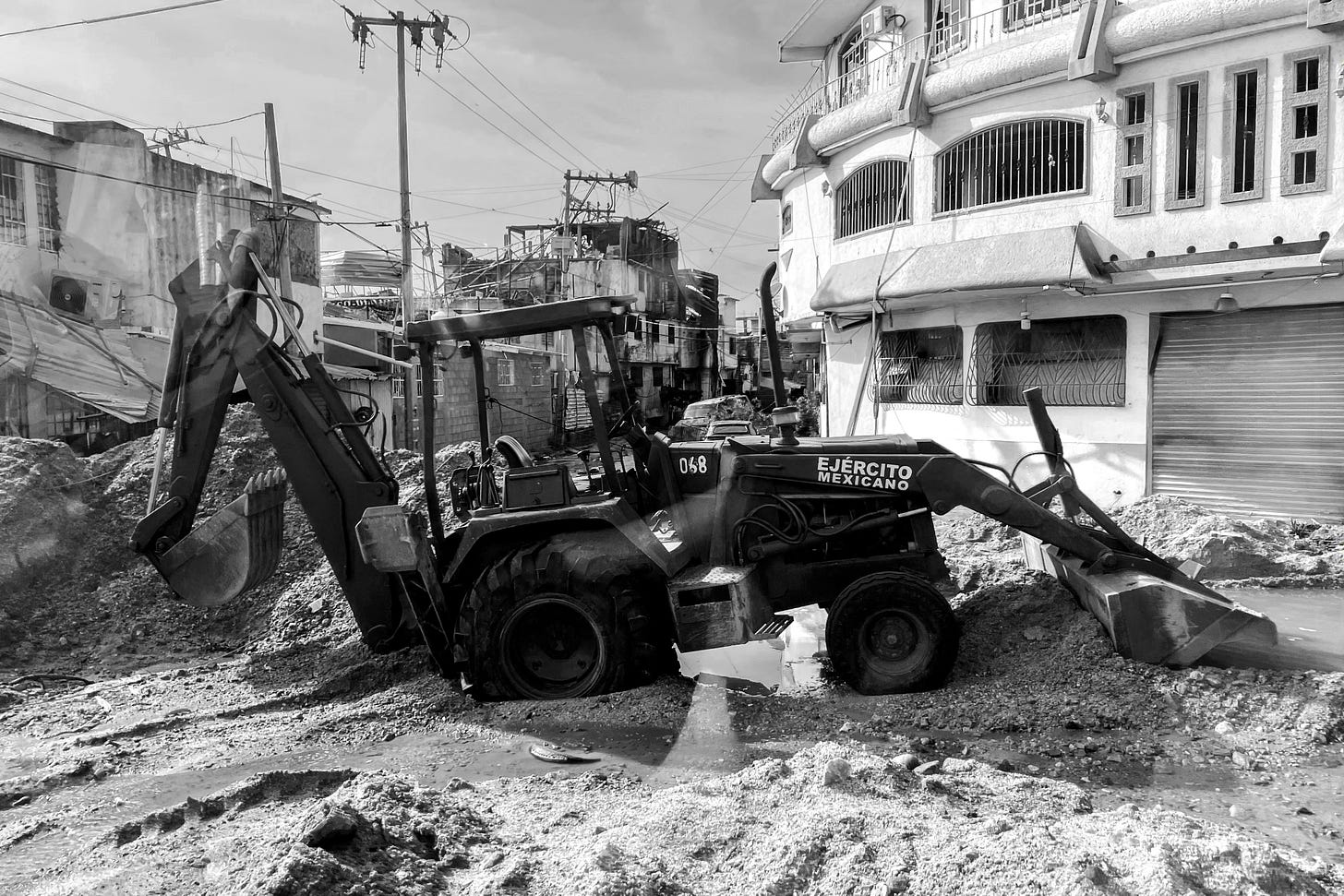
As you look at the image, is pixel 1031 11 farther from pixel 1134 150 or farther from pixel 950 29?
pixel 1134 150

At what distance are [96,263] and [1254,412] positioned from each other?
21406mm

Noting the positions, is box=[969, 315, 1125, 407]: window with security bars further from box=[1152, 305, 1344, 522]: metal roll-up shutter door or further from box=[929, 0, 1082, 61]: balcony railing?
box=[929, 0, 1082, 61]: balcony railing

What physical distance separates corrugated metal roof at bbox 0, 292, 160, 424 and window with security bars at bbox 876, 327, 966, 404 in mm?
12415

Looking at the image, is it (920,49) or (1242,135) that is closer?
(1242,135)

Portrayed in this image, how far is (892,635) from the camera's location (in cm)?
632

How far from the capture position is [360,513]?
264 inches

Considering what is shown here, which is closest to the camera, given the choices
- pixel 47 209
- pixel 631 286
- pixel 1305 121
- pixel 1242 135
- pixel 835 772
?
pixel 835 772

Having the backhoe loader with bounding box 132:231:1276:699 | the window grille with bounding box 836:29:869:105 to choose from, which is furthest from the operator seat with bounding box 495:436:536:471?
the window grille with bounding box 836:29:869:105

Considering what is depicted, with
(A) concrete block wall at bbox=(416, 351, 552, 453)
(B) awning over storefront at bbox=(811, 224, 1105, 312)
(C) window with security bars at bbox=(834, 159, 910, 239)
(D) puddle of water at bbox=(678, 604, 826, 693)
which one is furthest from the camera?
(A) concrete block wall at bbox=(416, 351, 552, 453)

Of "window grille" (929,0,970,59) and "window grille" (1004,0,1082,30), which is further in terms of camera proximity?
"window grille" (929,0,970,59)

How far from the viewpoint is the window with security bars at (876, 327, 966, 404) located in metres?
16.3

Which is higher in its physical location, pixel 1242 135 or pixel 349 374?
pixel 1242 135

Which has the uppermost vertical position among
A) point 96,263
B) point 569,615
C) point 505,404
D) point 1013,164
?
point 1013,164

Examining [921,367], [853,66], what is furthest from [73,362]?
[853,66]
